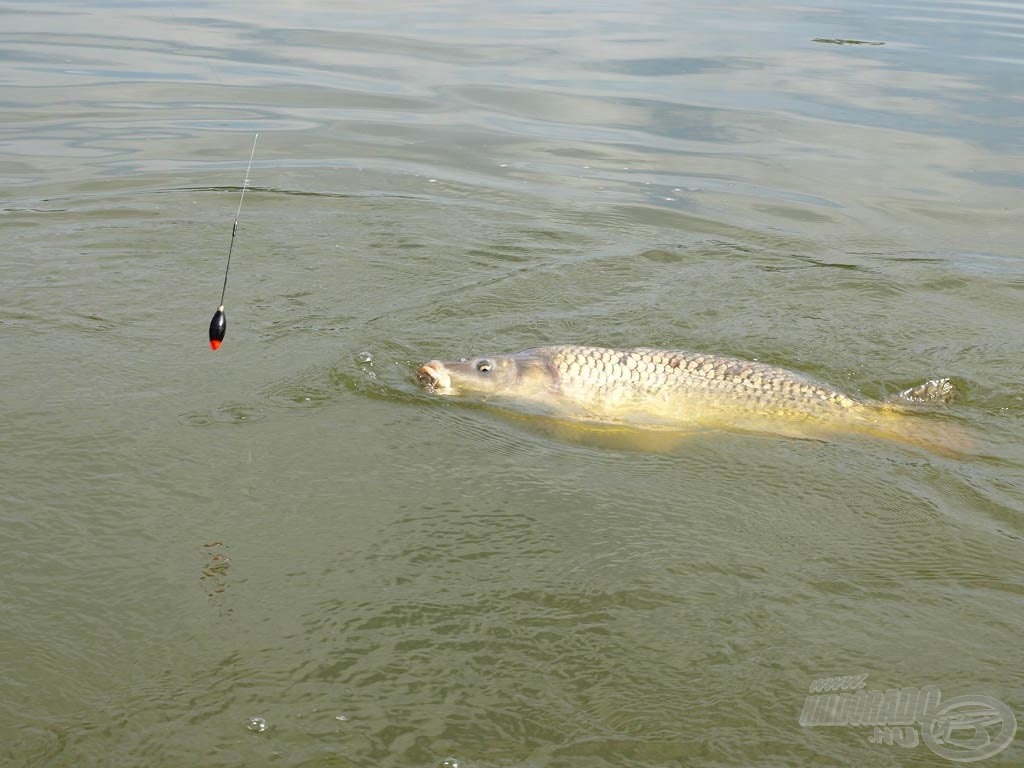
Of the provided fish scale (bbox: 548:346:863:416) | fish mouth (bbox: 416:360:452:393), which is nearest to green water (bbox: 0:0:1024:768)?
fish mouth (bbox: 416:360:452:393)

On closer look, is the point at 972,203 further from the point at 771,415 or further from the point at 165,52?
the point at 165,52

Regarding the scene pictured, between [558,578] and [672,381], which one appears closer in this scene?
[558,578]

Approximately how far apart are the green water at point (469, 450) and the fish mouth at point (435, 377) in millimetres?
99

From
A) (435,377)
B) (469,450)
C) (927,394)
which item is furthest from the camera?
(927,394)

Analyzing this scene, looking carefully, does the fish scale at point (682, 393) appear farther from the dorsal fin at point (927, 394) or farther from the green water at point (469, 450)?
the green water at point (469, 450)

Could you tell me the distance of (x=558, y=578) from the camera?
15.1 feet

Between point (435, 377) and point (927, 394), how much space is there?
2.66 m

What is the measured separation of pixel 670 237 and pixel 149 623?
6064 millimetres

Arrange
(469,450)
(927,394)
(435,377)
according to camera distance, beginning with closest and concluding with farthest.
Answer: (469,450)
(435,377)
(927,394)

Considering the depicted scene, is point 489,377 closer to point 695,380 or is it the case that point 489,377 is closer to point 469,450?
point 469,450

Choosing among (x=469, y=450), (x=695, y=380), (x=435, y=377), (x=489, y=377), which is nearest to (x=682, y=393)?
(x=695, y=380)

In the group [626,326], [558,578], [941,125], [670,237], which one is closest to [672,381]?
[626,326]

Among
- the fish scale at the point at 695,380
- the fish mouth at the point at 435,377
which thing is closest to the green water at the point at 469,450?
the fish mouth at the point at 435,377

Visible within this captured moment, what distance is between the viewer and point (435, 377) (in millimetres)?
6219
